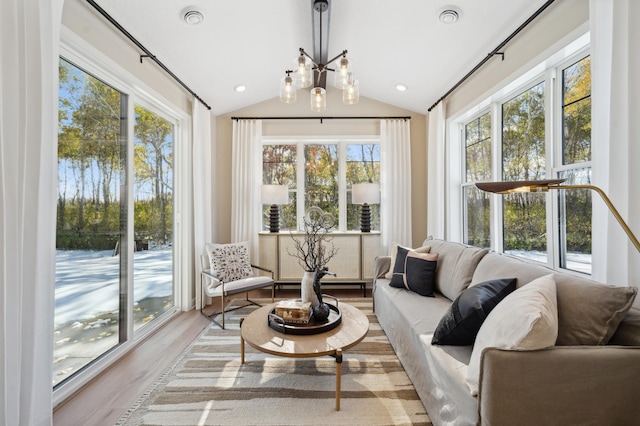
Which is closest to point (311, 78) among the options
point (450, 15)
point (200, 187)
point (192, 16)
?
point (192, 16)

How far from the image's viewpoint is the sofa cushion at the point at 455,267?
2.27m

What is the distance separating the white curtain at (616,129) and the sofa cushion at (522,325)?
0.40 meters

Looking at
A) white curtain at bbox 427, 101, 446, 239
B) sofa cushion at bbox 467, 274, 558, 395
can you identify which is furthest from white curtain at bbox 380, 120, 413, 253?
sofa cushion at bbox 467, 274, 558, 395

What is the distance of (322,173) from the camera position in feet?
14.5

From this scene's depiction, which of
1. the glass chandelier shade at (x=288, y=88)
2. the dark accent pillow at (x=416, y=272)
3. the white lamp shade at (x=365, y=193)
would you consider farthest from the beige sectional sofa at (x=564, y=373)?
the white lamp shade at (x=365, y=193)

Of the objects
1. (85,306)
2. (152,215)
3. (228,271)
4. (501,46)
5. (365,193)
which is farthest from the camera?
(365,193)

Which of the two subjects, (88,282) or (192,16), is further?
(192,16)

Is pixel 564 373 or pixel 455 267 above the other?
pixel 455 267

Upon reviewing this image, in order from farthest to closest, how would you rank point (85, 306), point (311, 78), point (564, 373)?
point (311, 78) → point (85, 306) → point (564, 373)

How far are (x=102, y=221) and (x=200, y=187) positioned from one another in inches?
54.1

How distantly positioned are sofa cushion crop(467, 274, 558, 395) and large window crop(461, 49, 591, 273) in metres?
1.12

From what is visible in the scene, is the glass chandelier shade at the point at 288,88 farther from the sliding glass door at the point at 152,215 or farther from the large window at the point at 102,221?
the sliding glass door at the point at 152,215

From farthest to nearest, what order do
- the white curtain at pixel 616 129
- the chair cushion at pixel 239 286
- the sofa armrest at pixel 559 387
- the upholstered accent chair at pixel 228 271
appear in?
the upholstered accent chair at pixel 228 271 → the chair cushion at pixel 239 286 → the white curtain at pixel 616 129 → the sofa armrest at pixel 559 387

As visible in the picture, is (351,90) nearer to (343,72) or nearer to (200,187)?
(343,72)
